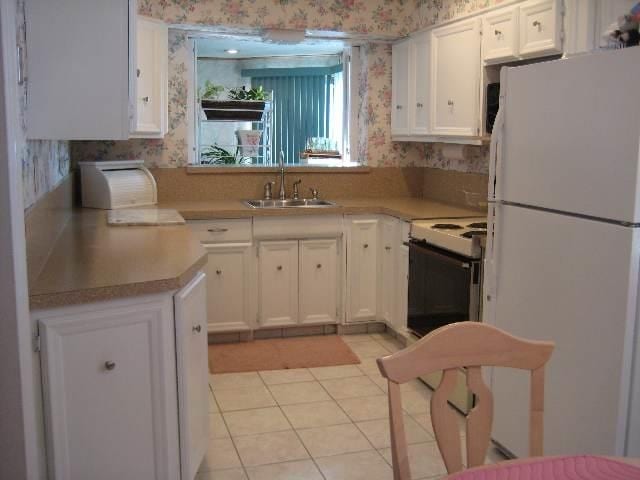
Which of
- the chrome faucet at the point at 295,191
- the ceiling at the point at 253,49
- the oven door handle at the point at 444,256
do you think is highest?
the ceiling at the point at 253,49

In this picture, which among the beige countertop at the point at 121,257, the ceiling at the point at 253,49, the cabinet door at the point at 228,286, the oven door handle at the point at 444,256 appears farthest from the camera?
the ceiling at the point at 253,49

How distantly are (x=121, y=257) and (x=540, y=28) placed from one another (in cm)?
215

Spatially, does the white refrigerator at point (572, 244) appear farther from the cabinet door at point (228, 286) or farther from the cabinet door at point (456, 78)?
the cabinet door at point (228, 286)

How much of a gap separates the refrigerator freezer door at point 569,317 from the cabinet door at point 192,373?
3.86 feet

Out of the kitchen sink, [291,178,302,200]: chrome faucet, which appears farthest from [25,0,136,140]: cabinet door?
[291,178,302,200]: chrome faucet

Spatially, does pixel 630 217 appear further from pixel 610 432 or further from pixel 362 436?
pixel 362 436

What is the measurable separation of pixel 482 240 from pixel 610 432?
1161 millimetres

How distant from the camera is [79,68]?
2.53 meters

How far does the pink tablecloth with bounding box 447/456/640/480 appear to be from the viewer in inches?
51.9

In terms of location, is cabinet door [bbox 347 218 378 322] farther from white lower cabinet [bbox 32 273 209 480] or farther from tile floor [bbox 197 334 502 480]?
white lower cabinet [bbox 32 273 209 480]

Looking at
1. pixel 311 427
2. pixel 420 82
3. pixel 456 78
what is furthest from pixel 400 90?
pixel 311 427

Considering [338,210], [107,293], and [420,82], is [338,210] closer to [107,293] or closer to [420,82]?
[420,82]

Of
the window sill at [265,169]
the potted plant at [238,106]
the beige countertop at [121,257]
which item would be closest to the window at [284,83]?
the potted plant at [238,106]

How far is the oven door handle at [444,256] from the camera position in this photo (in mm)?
3282
